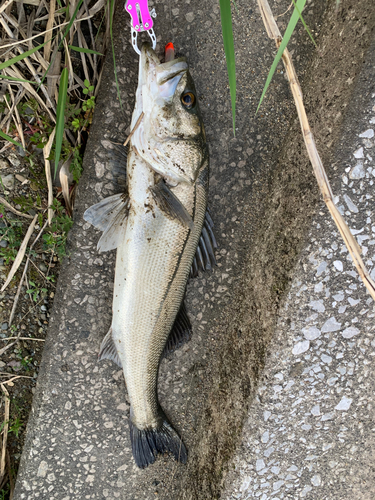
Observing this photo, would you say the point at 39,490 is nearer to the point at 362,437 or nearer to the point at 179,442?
the point at 179,442

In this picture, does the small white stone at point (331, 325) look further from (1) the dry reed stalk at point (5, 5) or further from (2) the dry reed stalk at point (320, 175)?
(1) the dry reed stalk at point (5, 5)

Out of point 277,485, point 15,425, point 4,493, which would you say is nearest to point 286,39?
point 277,485

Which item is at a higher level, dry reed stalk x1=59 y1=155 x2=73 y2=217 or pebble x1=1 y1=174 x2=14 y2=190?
pebble x1=1 y1=174 x2=14 y2=190

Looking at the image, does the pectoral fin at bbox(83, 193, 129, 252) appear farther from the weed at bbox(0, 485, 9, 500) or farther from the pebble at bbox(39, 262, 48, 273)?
the weed at bbox(0, 485, 9, 500)

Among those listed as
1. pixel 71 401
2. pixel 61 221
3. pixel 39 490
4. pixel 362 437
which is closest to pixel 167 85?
pixel 61 221

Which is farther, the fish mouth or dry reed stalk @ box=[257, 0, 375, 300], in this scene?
the fish mouth

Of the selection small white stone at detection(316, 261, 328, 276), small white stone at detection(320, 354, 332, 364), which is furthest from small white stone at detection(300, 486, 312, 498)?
small white stone at detection(316, 261, 328, 276)

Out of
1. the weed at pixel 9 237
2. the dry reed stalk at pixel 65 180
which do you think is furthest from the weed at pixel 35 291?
the dry reed stalk at pixel 65 180

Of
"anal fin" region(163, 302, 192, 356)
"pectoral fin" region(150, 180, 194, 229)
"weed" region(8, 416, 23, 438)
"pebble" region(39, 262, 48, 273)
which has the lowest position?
"weed" region(8, 416, 23, 438)
